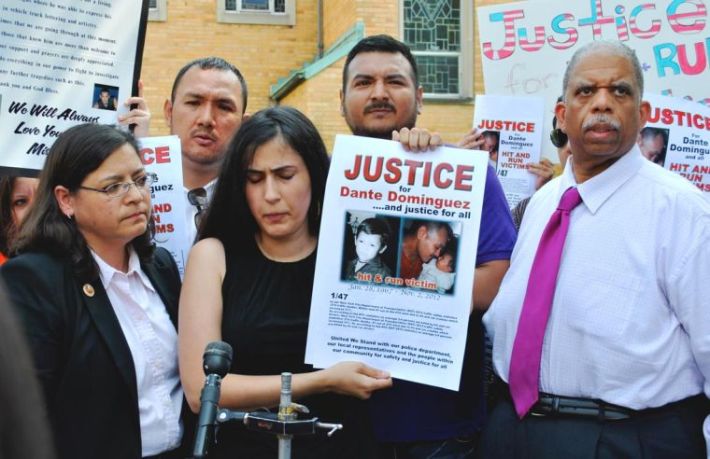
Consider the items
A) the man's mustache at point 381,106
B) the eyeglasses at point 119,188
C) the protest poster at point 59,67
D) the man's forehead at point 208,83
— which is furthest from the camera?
the man's forehead at point 208,83

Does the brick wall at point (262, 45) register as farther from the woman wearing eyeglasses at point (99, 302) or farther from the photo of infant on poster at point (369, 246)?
the photo of infant on poster at point (369, 246)

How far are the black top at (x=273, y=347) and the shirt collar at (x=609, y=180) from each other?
0.94 m

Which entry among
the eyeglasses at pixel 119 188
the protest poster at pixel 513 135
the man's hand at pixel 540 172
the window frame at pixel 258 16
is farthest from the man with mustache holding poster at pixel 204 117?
the window frame at pixel 258 16

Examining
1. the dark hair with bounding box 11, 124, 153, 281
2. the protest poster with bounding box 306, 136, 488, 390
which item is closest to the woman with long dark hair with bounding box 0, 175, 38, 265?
the dark hair with bounding box 11, 124, 153, 281

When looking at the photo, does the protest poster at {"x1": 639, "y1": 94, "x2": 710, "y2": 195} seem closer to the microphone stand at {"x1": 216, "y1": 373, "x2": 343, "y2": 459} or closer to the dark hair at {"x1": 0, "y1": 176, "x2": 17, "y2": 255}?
the dark hair at {"x1": 0, "y1": 176, "x2": 17, "y2": 255}

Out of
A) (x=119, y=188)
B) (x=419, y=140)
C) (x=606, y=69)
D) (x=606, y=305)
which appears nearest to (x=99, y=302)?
(x=119, y=188)

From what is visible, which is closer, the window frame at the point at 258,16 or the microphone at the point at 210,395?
the microphone at the point at 210,395

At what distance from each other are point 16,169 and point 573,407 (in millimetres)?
2376

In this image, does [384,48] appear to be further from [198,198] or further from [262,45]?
[262,45]

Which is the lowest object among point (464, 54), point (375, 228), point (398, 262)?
point (398, 262)

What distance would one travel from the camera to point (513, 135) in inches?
229

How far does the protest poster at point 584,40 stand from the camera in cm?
532

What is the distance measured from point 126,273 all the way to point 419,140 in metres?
1.08

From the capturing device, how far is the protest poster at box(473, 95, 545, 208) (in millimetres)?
5793
